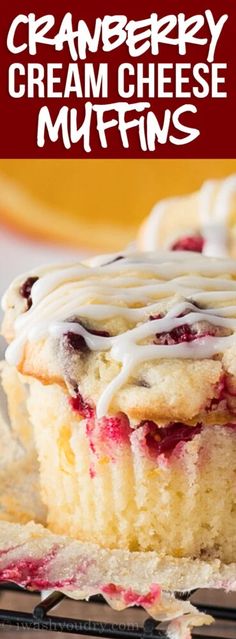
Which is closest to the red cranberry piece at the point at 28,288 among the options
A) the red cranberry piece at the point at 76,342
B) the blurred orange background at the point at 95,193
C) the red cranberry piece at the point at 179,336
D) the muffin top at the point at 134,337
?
the muffin top at the point at 134,337

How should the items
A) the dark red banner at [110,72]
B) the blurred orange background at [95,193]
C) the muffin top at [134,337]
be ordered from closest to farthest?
1. the muffin top at [134,337]
2. the dark red banner at [110,72]
3. the blurred orange background at [95,193]

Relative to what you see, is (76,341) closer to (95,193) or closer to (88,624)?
(88,624)

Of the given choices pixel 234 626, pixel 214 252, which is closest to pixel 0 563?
pixel 234 626

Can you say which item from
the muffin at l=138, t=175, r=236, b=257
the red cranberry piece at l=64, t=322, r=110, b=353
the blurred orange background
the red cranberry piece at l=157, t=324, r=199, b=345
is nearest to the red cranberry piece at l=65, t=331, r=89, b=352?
the red cranberry piece at l=64, t=322, r=110, b=353

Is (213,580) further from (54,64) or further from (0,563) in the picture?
(54,64)

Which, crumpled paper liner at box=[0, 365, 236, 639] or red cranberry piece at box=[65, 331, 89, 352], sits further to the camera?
red cranberry piece at box=[65, 331, 89, 352]

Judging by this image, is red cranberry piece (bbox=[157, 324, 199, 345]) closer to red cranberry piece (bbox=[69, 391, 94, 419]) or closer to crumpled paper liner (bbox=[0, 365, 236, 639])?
red cranberry piece (bbox=[69, 391, 94, 419])

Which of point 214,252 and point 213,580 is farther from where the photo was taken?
point 214,252

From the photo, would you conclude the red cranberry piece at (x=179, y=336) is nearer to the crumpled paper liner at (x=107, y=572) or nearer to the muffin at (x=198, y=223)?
the crumpled paper liner at (x=107, y=572)
